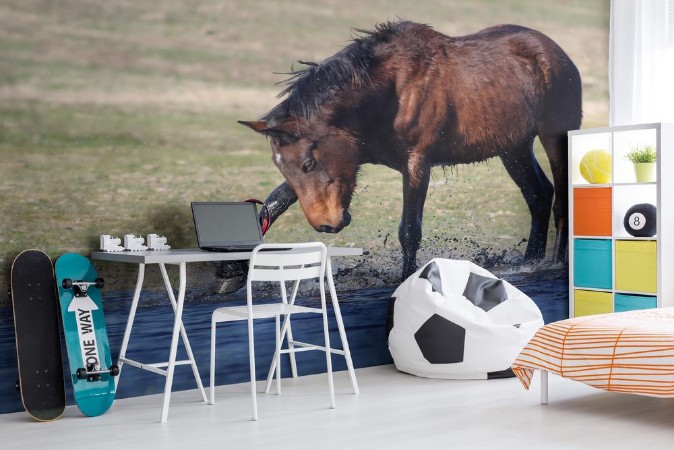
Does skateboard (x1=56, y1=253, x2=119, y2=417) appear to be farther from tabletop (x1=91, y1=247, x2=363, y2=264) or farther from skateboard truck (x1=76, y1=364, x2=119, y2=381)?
tabletop (x1=91, y1=247, x2=363, y2=264)

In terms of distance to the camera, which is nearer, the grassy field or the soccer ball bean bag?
the grassy field

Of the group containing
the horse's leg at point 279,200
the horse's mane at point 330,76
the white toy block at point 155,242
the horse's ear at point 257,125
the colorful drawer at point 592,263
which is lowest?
the colorful drawer at point 592,263

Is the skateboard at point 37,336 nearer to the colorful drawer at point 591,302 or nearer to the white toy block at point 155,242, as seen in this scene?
the white toy block at point 155,242

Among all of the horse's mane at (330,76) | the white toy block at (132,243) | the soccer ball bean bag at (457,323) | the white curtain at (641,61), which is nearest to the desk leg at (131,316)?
the white toy block at (132,243)

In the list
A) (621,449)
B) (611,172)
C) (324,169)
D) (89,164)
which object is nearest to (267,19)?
(324,169)

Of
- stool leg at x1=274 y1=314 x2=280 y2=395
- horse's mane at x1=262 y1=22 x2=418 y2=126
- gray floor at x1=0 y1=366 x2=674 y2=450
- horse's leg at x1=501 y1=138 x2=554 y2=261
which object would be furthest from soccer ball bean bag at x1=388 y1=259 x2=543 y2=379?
horse's mane at x1=262 y1=22 x2=418 y2=126

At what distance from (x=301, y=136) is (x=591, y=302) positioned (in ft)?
7.46

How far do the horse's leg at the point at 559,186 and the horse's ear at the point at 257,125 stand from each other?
6.83ft

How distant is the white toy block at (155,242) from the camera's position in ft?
13.5

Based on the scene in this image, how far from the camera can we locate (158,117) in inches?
168

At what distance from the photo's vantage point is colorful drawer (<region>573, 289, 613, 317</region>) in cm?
541

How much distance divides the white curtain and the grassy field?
1391 millimetres

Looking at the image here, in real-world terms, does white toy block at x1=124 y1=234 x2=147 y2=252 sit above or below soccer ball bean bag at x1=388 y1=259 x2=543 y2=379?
above

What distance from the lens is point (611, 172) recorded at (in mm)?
5438
